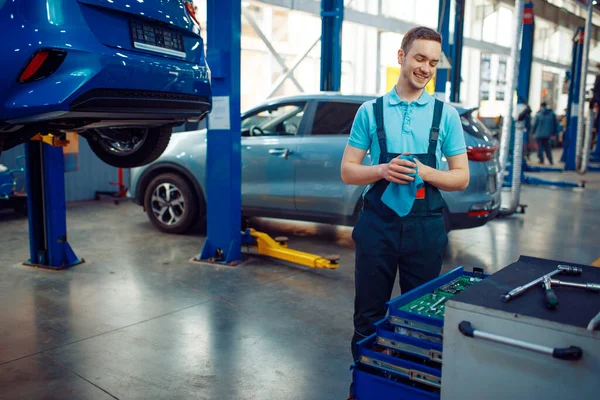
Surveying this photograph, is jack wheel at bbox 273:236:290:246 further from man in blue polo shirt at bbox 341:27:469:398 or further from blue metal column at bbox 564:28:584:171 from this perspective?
blue metal column at bbox 564:28:584:171

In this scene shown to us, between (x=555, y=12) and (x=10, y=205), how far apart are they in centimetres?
2516

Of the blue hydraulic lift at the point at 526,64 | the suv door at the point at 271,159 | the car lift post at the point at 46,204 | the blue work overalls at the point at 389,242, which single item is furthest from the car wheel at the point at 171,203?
the blue hydraulic lift at the point at 526,64

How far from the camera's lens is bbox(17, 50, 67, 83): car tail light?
2.52m

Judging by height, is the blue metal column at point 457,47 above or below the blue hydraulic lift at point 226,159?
above

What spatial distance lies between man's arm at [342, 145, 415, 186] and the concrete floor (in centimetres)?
113

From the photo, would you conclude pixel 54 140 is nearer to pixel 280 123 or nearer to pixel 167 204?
pixel 167 204

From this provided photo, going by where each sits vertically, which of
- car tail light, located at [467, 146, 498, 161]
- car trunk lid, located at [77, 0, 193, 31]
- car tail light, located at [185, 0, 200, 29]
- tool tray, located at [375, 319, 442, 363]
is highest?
car tail light, located at [185, 0, 200, 29]

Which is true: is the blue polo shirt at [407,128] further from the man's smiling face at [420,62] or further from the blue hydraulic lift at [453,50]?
the blue hydraulic lift at [453,50]

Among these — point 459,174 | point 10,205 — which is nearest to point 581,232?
point 459,174

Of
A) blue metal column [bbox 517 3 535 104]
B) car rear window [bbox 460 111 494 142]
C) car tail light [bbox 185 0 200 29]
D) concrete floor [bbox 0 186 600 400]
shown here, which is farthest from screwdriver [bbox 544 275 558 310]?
blue metal column [bbox 517 3 535 104]

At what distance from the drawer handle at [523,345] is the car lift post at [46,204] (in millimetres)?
4046

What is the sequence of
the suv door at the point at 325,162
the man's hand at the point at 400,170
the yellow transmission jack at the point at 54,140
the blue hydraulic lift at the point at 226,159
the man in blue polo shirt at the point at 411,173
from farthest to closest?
the suv door at the point at 325,162 → the blue hydraulic lift at the point at 226,159 → the yellow transmission jack at the point at 54,140 → the man in blue polo shirt at the point at 411,173 → the man's hand at the point at 400,170

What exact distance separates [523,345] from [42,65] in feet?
7.45

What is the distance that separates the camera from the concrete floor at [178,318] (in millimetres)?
2844
